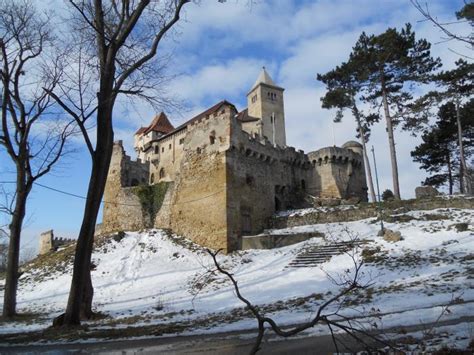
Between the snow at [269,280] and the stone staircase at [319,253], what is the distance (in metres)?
0.34

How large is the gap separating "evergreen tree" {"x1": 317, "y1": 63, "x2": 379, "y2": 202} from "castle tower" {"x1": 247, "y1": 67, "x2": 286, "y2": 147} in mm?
19163

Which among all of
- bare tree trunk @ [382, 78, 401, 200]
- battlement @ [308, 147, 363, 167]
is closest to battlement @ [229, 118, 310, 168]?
battlement @ [308, 147, 363, 167]

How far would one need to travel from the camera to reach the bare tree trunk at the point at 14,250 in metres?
12.5

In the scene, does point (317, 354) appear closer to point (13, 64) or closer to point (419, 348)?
point (419, 348)

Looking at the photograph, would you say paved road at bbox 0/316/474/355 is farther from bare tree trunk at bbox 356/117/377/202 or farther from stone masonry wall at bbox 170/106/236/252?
bare tree trunk at bbox 356/117/377/202

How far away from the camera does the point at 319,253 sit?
16.3 meters

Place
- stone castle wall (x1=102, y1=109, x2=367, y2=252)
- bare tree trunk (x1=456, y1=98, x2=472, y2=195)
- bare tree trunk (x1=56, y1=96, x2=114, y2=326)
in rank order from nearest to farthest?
1. bare tree trunk (x1=56, y1=96, x2=114, y2=326)
2. stone castle wall (x1=102, y1=109, x2=367, y2=252)
3. bare tree trunk (x1=456, y1=98, x2=472, y2=195)

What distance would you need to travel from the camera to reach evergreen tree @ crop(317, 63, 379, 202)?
2798cm

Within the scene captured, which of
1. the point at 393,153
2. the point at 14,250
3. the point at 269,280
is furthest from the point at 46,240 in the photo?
the point at 393,153

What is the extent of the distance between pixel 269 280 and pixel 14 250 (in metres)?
8.46

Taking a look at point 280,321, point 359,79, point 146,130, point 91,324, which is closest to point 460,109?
point 359,79

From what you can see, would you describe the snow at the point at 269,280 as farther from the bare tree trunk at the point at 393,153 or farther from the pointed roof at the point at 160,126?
the pointed roof at the point at 160,126

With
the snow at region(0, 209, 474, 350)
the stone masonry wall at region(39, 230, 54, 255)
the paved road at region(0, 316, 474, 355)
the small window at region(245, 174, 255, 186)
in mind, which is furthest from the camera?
the stone masonry wall at region(39, 230, 54, 255)

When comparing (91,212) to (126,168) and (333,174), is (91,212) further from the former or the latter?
(126,168)
